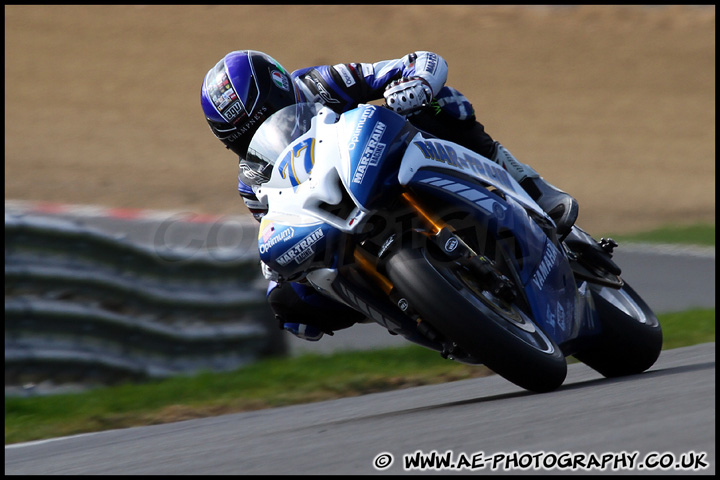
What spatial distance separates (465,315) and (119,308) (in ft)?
10.5

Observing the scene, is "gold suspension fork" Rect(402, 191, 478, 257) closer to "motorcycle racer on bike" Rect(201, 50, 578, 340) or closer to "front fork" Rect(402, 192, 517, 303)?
"front fork" Rect(402, 192, 517, 303)

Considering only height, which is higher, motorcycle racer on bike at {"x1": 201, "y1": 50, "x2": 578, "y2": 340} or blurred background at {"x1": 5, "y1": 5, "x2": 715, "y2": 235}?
blurred background at {"x1": 5, "y1": 5, "x2": 715, "y2": 235}

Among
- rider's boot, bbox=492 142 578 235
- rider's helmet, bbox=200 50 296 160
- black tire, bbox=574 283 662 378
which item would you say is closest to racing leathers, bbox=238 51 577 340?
rider's boot, bbox=492 142 578 235

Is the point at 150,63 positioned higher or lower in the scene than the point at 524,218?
higher

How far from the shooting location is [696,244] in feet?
37.8

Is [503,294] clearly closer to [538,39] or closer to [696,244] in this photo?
[696,244]

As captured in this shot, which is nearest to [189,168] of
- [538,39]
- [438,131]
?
[538,39]

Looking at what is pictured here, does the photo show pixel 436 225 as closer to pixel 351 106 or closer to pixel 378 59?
pixel 351 106

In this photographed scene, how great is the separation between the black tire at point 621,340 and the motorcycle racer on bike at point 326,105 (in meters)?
0.41

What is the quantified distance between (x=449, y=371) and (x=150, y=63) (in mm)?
17805

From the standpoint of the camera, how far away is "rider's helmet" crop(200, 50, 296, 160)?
4.07 metres

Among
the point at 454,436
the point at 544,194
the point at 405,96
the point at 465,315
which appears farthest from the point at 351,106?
the point at 454,436

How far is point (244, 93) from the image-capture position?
4.07m

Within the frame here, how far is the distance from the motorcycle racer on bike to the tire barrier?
1.78 metres
